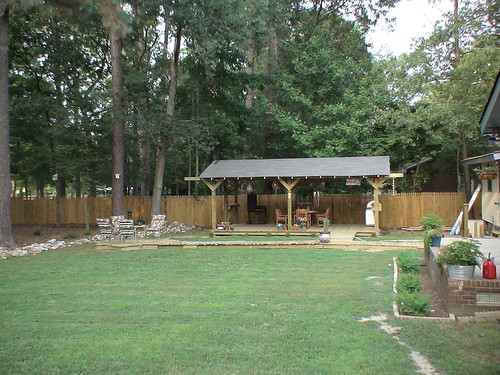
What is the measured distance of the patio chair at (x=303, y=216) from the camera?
17.1 m

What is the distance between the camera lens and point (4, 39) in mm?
14305

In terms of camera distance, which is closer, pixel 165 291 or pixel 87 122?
pixel 165 291

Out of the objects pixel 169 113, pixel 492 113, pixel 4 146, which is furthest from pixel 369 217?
pixel 4 146

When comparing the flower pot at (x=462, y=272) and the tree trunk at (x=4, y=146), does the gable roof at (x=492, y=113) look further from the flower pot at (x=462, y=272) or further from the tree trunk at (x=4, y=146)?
the tree trunk at (x=4, y=146)

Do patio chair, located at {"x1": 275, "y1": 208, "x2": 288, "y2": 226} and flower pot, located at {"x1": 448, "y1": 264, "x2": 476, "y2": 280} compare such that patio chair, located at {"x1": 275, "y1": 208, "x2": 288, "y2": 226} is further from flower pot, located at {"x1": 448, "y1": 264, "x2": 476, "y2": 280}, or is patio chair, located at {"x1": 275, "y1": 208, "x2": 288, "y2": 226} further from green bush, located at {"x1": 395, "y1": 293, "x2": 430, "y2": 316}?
flower pot, located at {"x1": 448, "y1": 264, "x2": 476, "y2": 280}

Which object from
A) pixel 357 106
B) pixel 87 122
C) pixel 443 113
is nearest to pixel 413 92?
pixel 357 106

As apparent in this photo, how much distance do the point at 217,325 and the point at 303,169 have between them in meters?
12.1

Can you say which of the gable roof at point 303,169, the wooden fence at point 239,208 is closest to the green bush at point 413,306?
the gable roof at point 303,169

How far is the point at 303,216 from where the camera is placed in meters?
17.3

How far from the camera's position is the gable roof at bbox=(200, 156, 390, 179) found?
1598 centimetres

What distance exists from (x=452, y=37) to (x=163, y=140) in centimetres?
1363

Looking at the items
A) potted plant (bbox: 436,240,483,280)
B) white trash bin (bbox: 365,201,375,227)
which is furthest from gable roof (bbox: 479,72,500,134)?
white trash bin (bbox: 365,201,375,227)

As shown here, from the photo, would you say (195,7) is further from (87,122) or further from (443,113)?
(443,113)

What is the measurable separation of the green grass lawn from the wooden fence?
9996 mm
